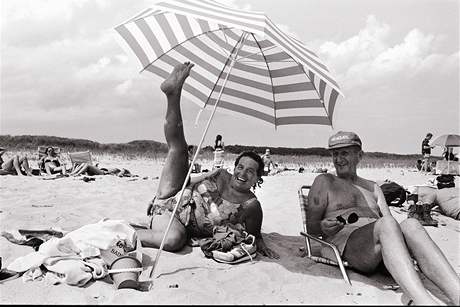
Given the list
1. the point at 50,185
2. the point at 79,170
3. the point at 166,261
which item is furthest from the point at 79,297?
the point at 79,170

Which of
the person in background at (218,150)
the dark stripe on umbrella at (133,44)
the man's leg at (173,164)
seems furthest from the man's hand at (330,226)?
the person in background at (218,150)

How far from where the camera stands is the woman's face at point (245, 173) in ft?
12.4

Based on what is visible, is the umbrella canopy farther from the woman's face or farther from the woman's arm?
the woman's face

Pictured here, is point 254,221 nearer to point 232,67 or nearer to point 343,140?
point 343,140

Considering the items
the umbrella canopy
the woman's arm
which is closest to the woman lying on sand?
the woman's arm

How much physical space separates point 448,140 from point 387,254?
1396 cm

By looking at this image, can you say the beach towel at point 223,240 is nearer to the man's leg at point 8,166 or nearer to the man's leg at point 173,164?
the man's leg at point 173,164

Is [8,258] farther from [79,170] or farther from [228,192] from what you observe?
[79,170]

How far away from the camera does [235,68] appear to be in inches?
176

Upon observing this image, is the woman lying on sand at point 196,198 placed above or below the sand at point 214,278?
above

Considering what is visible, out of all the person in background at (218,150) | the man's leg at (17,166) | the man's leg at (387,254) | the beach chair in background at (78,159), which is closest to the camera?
the man's leg at (387,254)

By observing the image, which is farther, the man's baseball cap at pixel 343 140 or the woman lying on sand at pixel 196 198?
the woman lying on sand at pixel 196 198

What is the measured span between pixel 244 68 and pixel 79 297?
2785 mm

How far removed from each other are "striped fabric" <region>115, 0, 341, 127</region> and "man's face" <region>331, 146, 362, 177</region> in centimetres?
56
